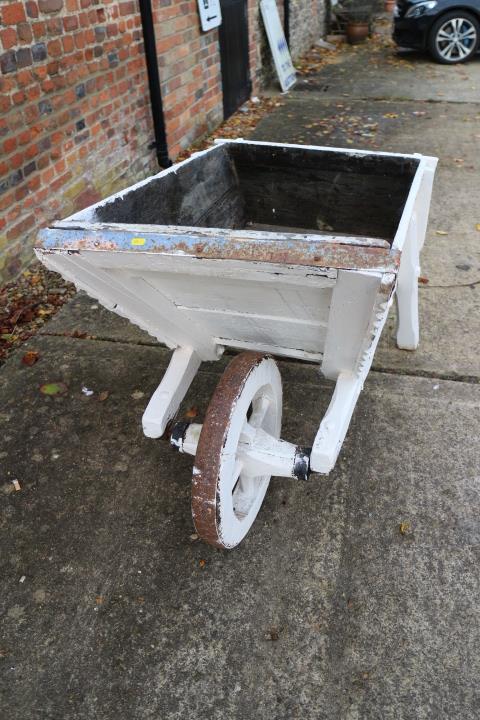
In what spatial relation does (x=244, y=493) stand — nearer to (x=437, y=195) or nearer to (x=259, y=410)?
(x=259, y=410)

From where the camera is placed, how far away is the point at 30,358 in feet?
10.3

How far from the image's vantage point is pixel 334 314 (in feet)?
5.17

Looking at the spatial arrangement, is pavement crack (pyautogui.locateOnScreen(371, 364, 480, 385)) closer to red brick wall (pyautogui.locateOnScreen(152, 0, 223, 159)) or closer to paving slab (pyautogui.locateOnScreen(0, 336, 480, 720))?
paving slab (pyautogui.locateOnScreen(0, 336, 480, 720))

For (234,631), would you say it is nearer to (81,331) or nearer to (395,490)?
(395,490)

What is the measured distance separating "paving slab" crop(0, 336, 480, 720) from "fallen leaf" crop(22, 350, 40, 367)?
1.12 ft

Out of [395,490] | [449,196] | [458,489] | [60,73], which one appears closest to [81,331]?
[60,73]

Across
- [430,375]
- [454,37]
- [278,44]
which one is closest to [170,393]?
[430,375]

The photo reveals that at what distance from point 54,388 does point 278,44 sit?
22.9ft

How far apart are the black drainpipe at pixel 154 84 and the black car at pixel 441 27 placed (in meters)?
5.79

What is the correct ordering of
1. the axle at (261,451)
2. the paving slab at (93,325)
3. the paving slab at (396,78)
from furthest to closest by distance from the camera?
the paving slab at (396,78)
the paving slab at (93,325)
the axle at (261,451)

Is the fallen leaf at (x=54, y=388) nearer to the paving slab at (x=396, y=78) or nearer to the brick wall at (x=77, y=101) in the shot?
the brick wall at (x=77, y=101)

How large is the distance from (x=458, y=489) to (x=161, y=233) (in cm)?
166

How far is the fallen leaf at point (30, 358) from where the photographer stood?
10.3ft

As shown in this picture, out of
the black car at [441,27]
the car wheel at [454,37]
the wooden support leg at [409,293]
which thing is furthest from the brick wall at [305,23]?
the wooden support leg at [409,293]
